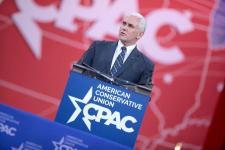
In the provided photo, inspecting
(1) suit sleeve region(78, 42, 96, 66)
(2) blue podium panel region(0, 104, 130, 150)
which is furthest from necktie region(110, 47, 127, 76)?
(2) blue podium panel region(0, 104, 130, 150)

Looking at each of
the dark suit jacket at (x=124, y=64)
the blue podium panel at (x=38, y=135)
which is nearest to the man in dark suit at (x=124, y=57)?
the dark suit jacket at (x=124, y=64)

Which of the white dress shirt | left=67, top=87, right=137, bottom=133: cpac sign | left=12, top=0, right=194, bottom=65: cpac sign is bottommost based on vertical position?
left=67, top=87, right=137, bottom=133: cpac sign

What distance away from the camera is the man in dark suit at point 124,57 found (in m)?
2.52

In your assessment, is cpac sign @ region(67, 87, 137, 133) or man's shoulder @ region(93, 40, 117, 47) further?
man's shoulder @ region(93, 40, 117, 47)

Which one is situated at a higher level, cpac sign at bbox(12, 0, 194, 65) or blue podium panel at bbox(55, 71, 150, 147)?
cpac sign at bbox(12, 0, 194, 65)

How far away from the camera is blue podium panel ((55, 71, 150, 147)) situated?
2.06 meters

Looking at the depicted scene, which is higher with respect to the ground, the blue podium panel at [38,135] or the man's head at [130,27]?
the man's head at [130,27]

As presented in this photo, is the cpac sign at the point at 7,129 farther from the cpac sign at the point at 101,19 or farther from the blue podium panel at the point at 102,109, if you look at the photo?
the cpac sign at the point at 101,19

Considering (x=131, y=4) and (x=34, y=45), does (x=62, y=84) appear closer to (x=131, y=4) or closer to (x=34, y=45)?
(x=34, y=45)

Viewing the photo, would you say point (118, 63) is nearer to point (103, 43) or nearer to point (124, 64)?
point (124, 64)

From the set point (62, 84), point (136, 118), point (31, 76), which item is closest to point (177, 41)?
point (62, 84)

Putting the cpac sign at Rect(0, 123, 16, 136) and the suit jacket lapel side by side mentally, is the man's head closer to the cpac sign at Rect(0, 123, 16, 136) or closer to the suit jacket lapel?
the suit jacket lapel

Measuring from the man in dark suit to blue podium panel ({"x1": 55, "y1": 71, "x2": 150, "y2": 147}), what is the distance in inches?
15.7

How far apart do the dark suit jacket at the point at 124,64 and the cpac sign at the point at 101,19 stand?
1031 millimetres
